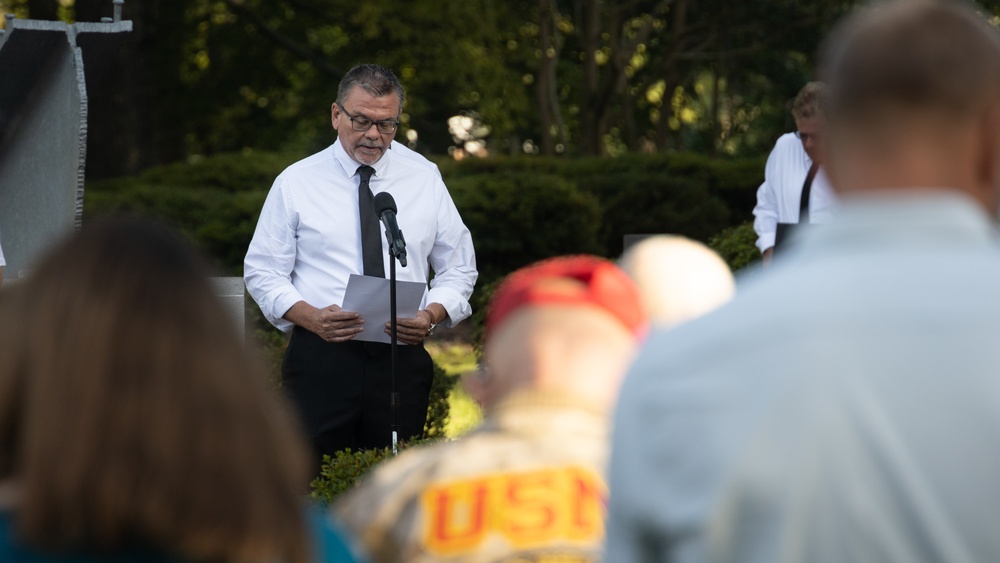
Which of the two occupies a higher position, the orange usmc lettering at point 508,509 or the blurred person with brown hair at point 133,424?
the blurred person with brown hair at point 133,424

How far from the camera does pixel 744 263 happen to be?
9.27 m

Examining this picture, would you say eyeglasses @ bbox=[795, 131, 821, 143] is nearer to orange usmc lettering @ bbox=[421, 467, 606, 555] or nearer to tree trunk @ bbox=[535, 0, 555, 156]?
orange usmc lettering @ bbox=[421, 467, 606, 555]

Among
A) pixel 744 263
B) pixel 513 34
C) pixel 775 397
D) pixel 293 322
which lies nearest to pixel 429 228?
pixel 293 322

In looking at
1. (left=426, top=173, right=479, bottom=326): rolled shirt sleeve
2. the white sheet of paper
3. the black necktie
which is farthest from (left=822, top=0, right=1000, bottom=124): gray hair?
(left=426, top=173, right=479, bottom=326): rolled shirt sleeve

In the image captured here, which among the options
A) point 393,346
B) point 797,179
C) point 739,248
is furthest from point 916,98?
point 739,248

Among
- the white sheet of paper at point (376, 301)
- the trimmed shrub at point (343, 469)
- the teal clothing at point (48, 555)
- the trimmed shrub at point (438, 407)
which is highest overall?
the teal clothing at point (48, 555)

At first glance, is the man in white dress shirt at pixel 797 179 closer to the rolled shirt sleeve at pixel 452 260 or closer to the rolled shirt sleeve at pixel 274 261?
the rolled shirt sleeve at pixel 452 260

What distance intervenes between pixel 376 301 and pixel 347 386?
44cm

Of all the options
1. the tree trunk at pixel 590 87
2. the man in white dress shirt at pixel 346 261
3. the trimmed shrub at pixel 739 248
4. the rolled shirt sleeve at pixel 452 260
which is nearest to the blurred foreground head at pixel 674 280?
the man in white dress shirt at pixel 346 261

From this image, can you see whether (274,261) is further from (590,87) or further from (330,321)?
(590,87)

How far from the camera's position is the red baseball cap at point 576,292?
2.34m

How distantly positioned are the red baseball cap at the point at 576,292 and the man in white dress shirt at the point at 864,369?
50 centimetres

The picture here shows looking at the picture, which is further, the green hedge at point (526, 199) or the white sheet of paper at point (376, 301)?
the green hedge at point (526, 199)

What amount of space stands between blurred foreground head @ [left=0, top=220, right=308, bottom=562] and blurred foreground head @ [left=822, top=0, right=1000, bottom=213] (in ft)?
2.89
